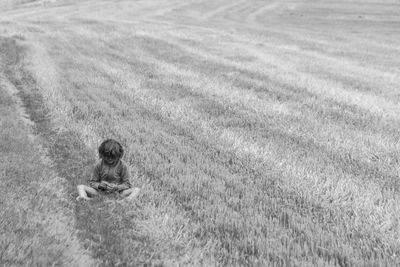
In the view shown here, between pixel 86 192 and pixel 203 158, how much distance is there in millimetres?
1822

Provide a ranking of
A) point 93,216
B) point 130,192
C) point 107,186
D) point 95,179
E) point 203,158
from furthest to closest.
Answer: point 203,158, point 95,179, point 107,186, point 130,192, point 93,216

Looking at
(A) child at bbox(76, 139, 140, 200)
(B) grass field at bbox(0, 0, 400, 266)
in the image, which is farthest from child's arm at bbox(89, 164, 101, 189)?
(B) grass field at bbox(0, 0, 400, 266)

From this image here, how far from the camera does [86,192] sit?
238 inches

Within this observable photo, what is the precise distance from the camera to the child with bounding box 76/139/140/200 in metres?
6.00

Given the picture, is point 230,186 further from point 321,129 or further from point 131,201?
point 321,129

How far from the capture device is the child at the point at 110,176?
6.00 m

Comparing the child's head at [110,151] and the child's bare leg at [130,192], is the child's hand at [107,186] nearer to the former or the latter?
the child's bare leg at [130,192]

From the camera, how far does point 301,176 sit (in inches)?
257

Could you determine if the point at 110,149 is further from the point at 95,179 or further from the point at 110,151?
the point at 95,179

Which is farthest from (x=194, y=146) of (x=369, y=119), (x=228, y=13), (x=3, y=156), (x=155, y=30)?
(x=228, y=13)

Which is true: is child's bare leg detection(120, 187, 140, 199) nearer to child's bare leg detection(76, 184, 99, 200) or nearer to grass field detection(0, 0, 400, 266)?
grass field detection(0, 0, 400, 266)

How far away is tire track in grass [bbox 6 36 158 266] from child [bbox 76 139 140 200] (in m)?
0.18

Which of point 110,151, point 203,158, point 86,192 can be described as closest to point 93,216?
point 86,192

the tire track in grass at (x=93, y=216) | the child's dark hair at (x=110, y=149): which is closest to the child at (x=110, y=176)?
the child's dark hair at (x=110, y=149)
